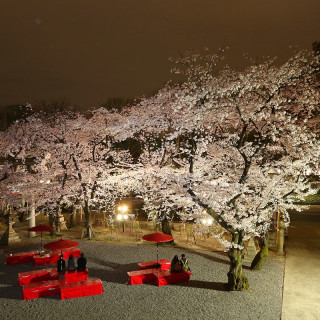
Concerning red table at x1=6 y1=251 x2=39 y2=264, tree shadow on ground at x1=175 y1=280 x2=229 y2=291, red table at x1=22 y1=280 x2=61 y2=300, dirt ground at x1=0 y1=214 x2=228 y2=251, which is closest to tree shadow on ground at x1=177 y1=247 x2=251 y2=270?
dirt ground at x1=0 y1=214 x2=228 y2=251

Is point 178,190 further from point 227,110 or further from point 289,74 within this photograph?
point 289,74

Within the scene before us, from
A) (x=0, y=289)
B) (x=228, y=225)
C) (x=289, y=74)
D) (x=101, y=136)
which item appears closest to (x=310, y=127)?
(x=289, y=74)

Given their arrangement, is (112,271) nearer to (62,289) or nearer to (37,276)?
(37,276)

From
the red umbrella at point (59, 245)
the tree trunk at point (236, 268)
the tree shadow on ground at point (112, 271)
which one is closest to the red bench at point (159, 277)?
the tree shadow on ground at point (112, 271)

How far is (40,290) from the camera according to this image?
474 inches

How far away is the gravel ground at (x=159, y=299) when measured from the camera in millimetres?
10742

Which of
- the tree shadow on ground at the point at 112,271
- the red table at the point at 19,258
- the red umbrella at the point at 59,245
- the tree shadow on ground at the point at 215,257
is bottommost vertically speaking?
the tree shadow on ground at the point at 112,271

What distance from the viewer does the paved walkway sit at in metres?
11.2

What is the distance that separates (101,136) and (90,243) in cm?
819

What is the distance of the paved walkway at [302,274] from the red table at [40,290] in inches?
346

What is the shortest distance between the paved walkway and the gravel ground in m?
0.42

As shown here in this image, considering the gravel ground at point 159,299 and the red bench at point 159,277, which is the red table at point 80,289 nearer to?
the gravel ground at point 159,299

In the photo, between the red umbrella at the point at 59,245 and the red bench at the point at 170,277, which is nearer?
the red bench at the point at 170,277

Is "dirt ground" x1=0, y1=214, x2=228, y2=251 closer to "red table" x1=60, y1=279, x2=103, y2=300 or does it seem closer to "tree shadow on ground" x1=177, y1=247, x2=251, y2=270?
"tree shadow on ground" x1=177, y1=247, x2=251, y2=270
